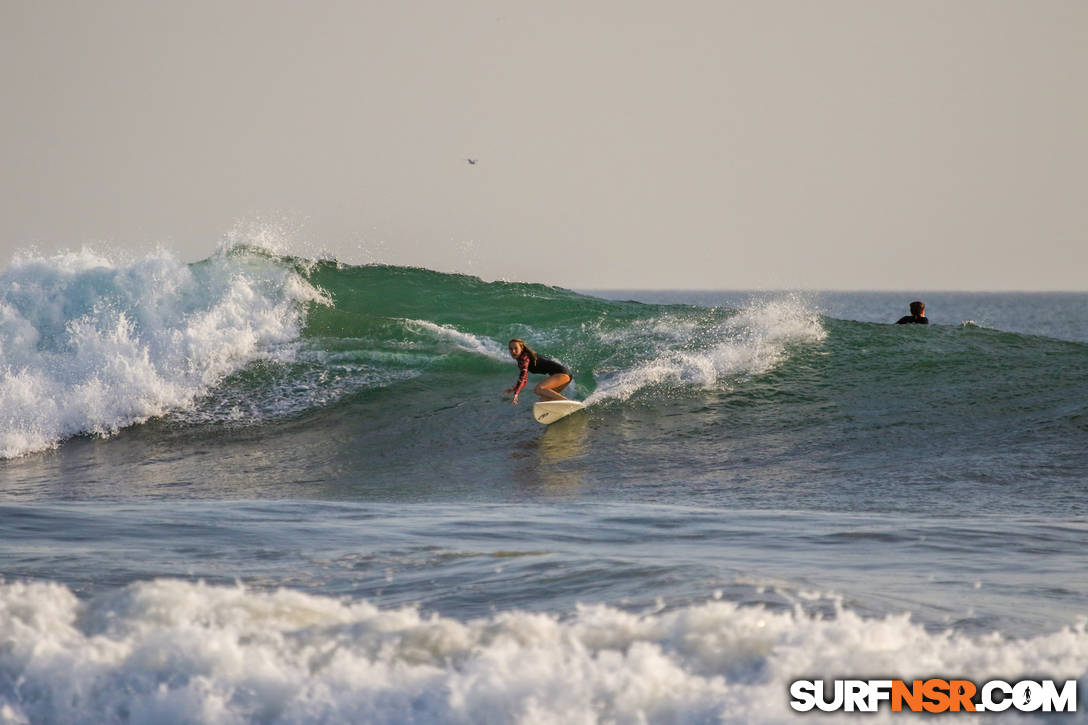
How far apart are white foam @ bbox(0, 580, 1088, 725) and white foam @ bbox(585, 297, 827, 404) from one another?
1006 cm

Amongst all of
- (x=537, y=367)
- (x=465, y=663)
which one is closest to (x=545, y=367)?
(x=537, y=367)

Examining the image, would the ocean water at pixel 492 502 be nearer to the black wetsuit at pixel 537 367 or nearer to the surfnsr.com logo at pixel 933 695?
the surfnsr.com logo at pixel 933 695

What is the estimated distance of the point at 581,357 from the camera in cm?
1820

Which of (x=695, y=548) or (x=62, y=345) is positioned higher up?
(x=62, y=345)

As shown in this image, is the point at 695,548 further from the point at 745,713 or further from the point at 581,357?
the point at 581,357

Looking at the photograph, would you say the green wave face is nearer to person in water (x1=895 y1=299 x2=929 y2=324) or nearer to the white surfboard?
the white surfboard

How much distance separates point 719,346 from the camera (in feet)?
57.9

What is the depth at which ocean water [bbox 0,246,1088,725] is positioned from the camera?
5129 mm

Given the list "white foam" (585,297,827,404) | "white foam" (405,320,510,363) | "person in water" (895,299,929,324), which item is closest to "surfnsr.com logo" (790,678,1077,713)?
"white foam" (585,297,827,404)

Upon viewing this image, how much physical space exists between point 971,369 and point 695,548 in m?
10.4

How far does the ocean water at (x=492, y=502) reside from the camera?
5.13 m

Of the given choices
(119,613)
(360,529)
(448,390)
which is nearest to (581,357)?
(448,390)

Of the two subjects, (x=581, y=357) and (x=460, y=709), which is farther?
(x=581, y=357)

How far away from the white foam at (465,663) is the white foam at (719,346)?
10.1m
